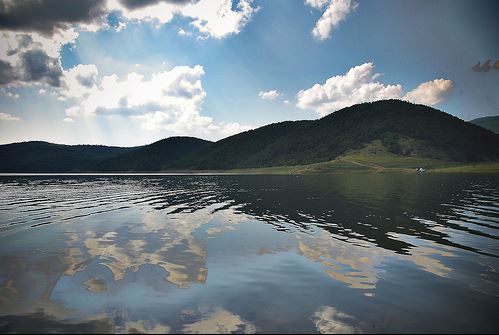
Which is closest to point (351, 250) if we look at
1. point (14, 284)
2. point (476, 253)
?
point (476, 253)

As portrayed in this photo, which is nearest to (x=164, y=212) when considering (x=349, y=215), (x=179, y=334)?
(x=349, y=215)

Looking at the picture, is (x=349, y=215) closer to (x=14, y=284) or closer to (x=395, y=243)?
(x=395, y=243)

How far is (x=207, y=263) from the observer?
21.6 meters

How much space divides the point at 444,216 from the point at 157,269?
35.1 m

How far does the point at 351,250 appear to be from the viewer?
24.2m

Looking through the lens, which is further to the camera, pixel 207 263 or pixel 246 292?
pixel 207 263

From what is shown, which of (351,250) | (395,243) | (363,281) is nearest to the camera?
(363,281)

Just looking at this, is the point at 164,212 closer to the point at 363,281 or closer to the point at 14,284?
the point at 14,284

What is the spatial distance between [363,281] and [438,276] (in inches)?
179

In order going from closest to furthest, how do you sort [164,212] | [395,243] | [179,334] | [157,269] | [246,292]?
[179,334] < [246,292] < [157,269] < [395,243] < [164,212]

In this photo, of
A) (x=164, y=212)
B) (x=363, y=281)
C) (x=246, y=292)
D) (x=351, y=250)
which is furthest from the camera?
(x=164, y=212)

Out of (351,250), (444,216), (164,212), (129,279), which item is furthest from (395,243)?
(164,212)

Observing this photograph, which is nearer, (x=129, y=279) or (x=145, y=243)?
(x=129, y=279)

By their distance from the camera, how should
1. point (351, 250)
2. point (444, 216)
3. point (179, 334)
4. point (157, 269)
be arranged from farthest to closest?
1. point (444, 216)
2. point (351, 250)
3. point (157, 269)
4. point (179, 334)
